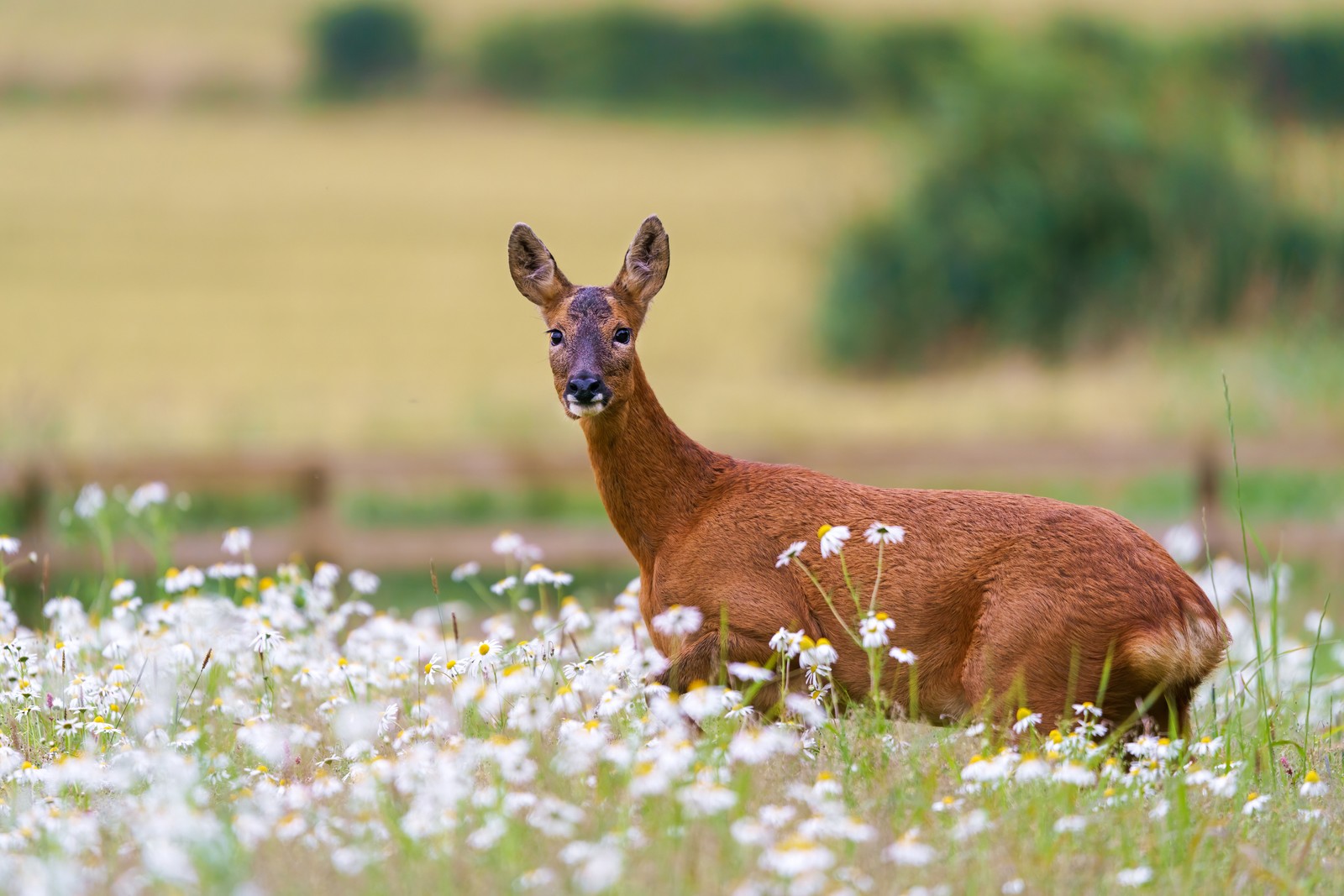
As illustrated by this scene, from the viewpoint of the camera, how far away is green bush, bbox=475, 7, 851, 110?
47.4 meters

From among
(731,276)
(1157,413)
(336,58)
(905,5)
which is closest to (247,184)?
(336,58)

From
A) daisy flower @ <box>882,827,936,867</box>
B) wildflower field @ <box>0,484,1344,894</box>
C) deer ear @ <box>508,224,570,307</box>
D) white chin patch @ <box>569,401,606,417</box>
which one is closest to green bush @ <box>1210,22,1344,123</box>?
wildflower field @ <box>0,484,1344,894</box>

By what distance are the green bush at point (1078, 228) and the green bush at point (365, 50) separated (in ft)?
98.8

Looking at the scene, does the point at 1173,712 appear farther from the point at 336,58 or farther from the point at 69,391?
the point at 336,58

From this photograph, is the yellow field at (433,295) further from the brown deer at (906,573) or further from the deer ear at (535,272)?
the brown deer at (906,573)

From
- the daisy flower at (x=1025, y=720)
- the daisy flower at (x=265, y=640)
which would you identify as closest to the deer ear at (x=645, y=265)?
the daisy flower at (x=265, y=640)

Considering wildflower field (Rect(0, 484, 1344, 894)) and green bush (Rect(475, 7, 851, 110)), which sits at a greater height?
green bush (Rect(475, 7, 851, 110))

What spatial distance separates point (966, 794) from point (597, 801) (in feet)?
3.59

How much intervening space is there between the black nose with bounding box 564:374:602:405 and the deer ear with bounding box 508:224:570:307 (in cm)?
65

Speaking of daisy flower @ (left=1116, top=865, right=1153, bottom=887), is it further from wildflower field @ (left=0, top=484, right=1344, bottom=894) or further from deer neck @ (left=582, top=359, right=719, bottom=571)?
deer neck @ (left=582, top=359, right=719, bottom=571)

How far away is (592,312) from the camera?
5.44 m

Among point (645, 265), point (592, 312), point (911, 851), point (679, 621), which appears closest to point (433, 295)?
point (645, 265)

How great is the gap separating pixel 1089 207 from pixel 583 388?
17158 mm

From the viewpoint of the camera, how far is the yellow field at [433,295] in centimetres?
1806
